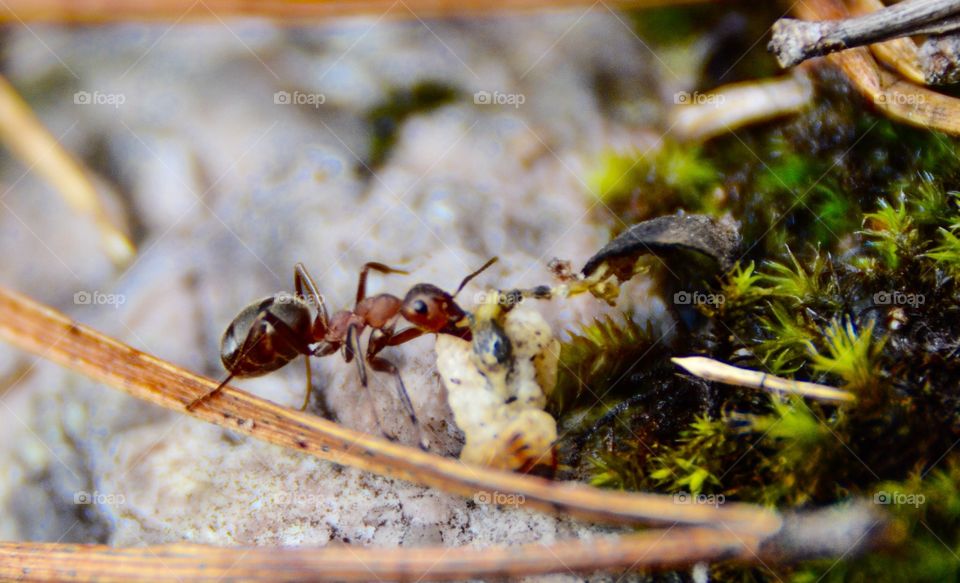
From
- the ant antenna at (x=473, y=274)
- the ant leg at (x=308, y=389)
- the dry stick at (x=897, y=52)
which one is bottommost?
the ant leg at (x=308, y=389)

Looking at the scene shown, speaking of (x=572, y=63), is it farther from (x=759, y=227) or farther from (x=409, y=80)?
(x=759, y=227)

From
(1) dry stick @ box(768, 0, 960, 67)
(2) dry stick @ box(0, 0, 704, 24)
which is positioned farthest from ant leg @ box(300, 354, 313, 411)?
(1) dry stick @ box(768, 0, 960, 67)

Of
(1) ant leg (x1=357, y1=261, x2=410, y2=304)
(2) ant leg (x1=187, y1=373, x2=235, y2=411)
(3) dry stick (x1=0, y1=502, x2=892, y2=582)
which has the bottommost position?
(3) dry stick (x1=0, y1=502, x2=892, y2=582)

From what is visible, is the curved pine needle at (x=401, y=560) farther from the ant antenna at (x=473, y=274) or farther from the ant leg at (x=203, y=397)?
the ant antenna at (x=473, y=274)

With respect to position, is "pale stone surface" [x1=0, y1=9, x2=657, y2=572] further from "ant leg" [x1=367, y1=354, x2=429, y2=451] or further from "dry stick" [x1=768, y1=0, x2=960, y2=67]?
"dry stick" [x1=768, y1=0, x2=960, y2=67]

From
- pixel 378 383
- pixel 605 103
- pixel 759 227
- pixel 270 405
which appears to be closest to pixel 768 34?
pixel 605 103

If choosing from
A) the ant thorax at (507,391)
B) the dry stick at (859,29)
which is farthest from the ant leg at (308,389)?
the dry stick at (859,29)
